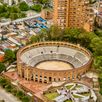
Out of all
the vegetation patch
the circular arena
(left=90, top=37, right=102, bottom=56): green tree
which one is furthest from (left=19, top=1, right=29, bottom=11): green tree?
the vegetation patch

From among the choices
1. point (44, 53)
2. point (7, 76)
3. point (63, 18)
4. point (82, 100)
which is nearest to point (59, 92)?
point (82, 100)

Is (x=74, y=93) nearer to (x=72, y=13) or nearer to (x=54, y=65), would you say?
(x=54, y=65)

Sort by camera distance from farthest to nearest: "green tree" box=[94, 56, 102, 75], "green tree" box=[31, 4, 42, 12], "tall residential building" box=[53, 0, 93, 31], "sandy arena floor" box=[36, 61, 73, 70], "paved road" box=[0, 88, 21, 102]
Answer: "green tree" box=[31, 4, 42, 12]
"tall residential building" box=[53, 0, 93, 31]
"sandy arena floor" box=[36, 61, 73, 70]
"green tree" box=[94, 56, 102, 75]
"paved road" box=[0, 88, 21, 102]

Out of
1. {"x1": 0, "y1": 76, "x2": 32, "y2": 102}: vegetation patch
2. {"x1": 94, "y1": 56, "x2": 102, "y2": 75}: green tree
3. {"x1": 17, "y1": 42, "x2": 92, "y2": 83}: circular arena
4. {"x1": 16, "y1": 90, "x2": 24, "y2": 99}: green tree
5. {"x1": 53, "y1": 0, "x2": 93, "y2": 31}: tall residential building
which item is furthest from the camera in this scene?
{"x1": 53, "y1": 0, "x2": 93, "y2": 31}: tall residential building

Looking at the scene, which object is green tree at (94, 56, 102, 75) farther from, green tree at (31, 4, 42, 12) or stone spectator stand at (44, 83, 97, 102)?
green tree at (31, 4, 42, 12)

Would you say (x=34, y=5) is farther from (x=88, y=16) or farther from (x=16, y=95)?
(x=16, y=95)

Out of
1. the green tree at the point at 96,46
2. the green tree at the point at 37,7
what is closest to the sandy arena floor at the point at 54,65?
the green tree at the point at 96,46
